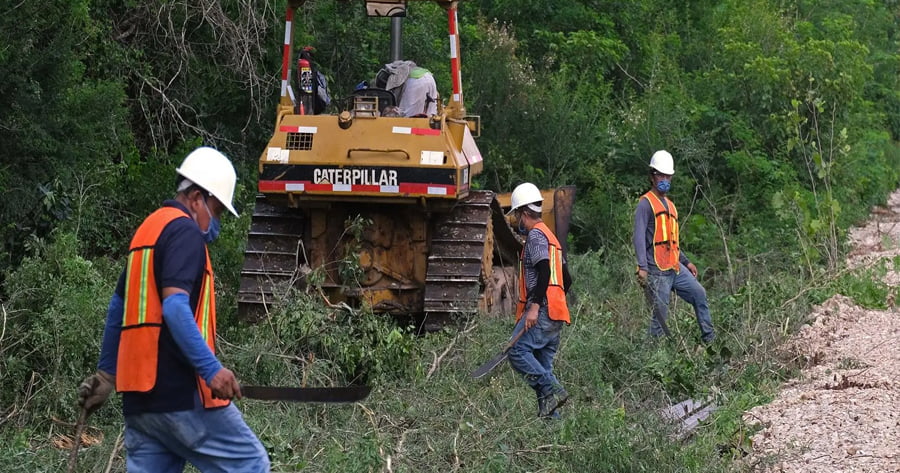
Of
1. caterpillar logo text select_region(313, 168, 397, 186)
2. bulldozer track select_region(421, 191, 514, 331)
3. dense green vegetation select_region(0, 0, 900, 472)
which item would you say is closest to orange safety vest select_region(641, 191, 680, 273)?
dense green vegetation select_region(0, 0, 900, 472)

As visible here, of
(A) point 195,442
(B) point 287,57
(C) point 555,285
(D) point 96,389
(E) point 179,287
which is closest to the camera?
(E) point 179,287

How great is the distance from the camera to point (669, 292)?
1088 centimetres

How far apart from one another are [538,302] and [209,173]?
3607 mm

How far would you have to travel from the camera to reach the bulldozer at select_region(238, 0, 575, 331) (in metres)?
10.3

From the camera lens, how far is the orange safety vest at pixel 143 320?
5.03 m

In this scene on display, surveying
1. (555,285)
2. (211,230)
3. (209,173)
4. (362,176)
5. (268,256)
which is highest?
(209,173)

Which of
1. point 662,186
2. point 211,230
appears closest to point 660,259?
point 662,186

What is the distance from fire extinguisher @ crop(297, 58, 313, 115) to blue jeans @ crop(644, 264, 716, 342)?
3.16 m

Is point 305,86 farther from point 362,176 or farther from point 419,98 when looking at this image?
point 362,176

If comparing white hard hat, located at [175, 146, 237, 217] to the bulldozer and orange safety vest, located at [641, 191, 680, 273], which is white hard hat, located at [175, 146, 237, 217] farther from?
orange safety vest, located at [641, 191, 680, 273]

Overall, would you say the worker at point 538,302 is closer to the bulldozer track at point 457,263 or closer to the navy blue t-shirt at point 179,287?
the bulldozer track at point 457,263

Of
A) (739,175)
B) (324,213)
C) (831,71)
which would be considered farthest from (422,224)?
(831,71)

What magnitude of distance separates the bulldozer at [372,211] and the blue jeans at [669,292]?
4.54 ft

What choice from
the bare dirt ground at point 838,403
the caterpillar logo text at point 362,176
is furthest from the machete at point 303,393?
the caterpillar logo text at point 362,176
